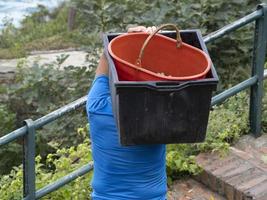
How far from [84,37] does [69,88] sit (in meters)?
0.56

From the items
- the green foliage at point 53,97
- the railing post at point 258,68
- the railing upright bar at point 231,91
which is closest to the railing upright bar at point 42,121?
the railing upright bar at point 231,91

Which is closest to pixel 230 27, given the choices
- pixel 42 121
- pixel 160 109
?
pixel 42 121

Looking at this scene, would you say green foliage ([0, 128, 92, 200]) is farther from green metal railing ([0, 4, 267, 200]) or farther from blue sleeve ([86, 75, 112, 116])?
blue sleeve ([86, 75, 112, 116])

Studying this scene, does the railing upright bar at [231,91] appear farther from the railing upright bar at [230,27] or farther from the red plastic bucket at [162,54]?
the red plastic bucket at [162,54]

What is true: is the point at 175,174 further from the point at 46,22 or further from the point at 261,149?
the point at 46,22

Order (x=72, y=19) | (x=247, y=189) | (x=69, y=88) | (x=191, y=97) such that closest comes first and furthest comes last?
(x=191, y=97) < (x=247, y=189) < (x=69, y=88) < (x=72, y=19)

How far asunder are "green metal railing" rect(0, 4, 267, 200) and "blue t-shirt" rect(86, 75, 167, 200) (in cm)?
85

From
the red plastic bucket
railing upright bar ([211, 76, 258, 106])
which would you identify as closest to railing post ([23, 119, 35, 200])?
the red plastic bucket

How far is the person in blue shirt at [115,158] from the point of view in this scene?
222 cm

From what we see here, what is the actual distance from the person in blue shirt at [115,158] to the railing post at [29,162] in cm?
84

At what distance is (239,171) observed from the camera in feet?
11.8

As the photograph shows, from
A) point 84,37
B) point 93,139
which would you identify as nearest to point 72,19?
point 84,37

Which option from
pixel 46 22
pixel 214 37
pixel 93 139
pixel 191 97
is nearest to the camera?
pixel 191 97

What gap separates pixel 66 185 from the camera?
3.62 m
